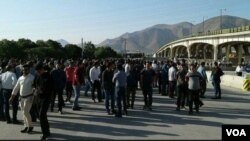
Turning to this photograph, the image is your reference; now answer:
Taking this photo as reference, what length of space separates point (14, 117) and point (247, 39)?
211 feet

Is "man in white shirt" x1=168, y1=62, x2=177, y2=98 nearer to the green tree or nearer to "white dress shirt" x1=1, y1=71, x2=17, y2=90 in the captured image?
"white dress shirt" x1=1, y1=71, x2=17, y2=90

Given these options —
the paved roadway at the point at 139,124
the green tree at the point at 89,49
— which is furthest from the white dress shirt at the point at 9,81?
the green tree at the point at 89,49

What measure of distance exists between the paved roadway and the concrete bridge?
5844 cm

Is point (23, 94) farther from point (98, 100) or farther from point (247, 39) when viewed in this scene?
point (247, 39)

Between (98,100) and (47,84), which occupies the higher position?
(47,84)

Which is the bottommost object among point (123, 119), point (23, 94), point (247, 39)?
point (123, 119)

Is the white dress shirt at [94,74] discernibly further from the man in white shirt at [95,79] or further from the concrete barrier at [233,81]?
the concrete barrier at [233,81]

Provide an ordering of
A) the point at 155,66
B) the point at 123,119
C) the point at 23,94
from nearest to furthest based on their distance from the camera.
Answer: the point at 23,94 → the point at 123,119 → the point at 155,66

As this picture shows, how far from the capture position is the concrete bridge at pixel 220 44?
252 ft

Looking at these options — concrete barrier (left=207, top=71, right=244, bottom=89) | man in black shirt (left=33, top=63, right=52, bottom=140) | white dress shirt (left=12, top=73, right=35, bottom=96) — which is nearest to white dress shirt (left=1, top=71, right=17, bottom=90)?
white dress shirt (left=12, top=73, right=35, bottom=96)

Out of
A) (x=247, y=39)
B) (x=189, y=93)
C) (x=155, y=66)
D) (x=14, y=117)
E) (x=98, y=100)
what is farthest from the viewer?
(x=247, y=39)

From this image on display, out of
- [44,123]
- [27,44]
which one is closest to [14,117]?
[44,123]

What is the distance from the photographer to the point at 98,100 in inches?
735

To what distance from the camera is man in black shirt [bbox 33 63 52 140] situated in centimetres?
1014
